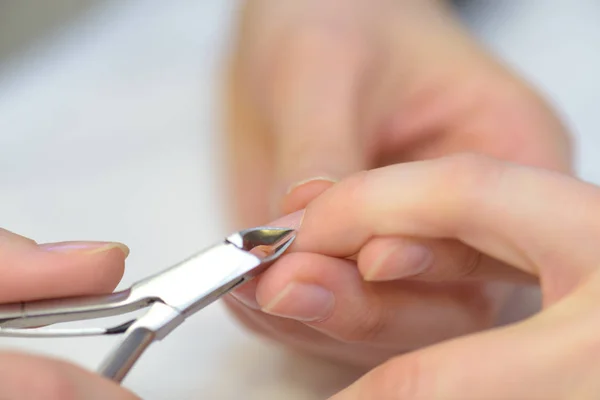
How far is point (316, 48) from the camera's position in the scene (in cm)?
57

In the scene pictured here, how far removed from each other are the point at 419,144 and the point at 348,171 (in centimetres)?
14

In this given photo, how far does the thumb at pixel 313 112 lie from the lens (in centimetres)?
47

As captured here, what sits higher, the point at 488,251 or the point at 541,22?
the point at 541,22

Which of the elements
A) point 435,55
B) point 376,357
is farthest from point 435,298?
point 435,55

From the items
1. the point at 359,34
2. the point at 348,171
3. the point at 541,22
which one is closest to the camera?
the point at 348,171

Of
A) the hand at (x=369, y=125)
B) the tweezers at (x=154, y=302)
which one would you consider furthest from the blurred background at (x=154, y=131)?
the tweezers at (x=154, y=302)

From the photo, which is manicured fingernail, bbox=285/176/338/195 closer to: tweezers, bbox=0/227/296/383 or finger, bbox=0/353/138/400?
tweezers, bbox=0/227/296/383

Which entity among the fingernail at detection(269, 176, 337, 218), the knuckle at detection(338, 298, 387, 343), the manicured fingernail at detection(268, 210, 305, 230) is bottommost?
the knuckle at detection(338, 298, 387, 343)

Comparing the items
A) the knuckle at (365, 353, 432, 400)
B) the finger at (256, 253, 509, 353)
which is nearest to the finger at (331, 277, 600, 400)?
the knuckle at (365, 353, 432, 400)

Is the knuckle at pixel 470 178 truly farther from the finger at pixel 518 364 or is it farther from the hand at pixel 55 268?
the hand at pixel 55 268

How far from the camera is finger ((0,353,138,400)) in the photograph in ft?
0.91

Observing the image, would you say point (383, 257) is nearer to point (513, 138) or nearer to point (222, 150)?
point (513, 138)

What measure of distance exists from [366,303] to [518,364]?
15 cm

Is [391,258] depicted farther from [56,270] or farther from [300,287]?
[56,270]
